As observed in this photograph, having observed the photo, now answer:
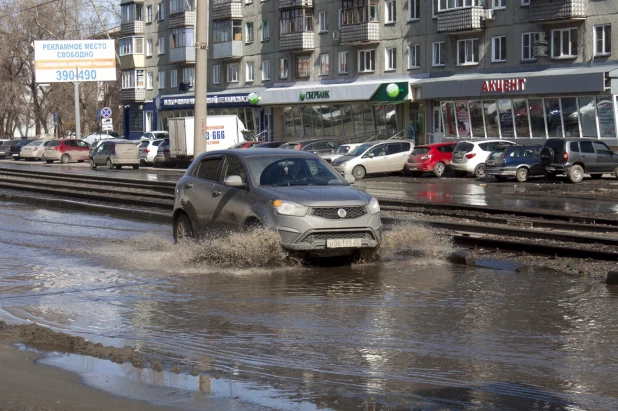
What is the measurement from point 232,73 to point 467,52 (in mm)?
23911

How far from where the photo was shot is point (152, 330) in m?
7.74

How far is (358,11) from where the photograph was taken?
55281mm

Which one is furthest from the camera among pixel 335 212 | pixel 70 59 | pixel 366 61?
pixel 70 59

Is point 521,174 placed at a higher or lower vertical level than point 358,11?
lower

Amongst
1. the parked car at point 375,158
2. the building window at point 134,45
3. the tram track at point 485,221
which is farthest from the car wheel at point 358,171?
the building window at point 134,45

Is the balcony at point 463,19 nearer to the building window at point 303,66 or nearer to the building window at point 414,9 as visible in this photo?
the building window at point 414,9

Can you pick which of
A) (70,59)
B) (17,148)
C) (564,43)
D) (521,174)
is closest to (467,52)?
(564,43)

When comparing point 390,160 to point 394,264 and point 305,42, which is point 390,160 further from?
point 394,264

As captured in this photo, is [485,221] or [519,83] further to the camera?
[519,83]

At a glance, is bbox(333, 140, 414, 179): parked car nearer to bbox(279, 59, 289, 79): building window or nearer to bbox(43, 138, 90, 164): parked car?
bbox(279, 59, 289, 79): building window

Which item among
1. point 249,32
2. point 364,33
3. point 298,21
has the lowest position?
point 364,33

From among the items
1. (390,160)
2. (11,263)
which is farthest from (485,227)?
(390,160)

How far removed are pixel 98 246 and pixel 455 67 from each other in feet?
126

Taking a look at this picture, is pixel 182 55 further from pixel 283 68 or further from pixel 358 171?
pixel 358 171
